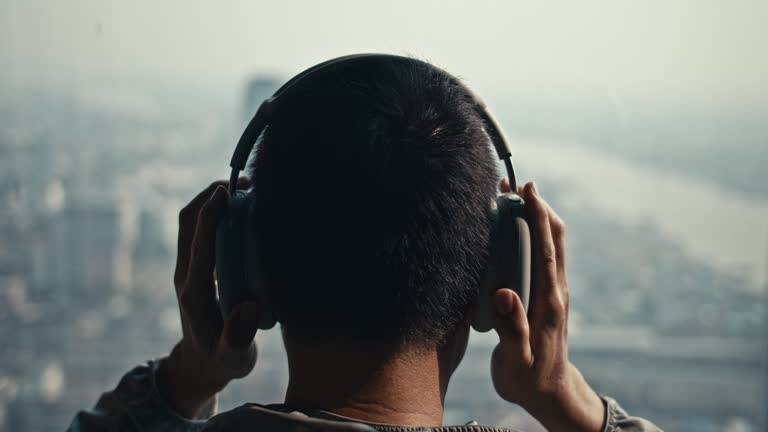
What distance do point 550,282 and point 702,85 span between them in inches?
42.2

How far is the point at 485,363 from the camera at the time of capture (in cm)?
155

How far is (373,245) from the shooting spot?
23.2 inches

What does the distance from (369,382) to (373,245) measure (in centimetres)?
12

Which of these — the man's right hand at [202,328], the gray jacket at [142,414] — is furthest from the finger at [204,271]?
the gray jacket at [142,414]

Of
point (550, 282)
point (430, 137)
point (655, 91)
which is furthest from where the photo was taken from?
point (655, 91)

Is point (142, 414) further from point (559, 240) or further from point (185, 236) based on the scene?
point (559, 240)

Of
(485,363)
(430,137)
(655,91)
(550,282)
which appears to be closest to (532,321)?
(550,282)

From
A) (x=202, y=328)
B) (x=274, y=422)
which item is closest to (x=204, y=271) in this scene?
(x=202, y=328)

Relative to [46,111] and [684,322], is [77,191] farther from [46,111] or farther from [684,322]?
[684,322]

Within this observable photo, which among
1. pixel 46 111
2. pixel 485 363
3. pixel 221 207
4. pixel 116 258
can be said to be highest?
pixel 46 111

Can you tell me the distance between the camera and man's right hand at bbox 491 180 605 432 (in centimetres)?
68

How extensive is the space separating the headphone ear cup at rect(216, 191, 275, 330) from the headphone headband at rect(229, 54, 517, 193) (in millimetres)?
31

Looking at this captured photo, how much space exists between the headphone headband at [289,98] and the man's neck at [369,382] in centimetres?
18

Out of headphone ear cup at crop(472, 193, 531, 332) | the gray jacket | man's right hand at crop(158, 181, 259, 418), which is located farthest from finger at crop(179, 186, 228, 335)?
headphone ear cup at crop(472, 193, 531, 332)
